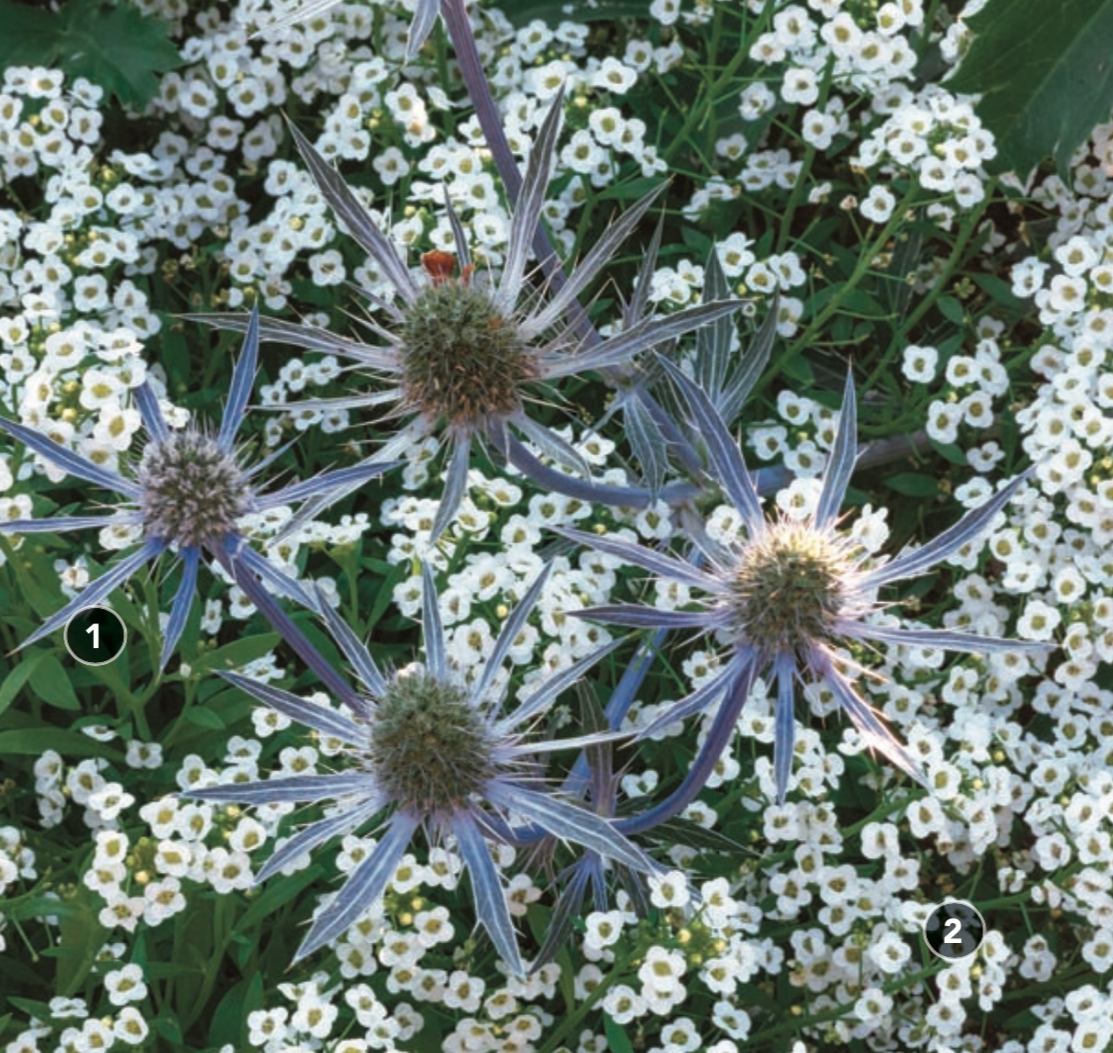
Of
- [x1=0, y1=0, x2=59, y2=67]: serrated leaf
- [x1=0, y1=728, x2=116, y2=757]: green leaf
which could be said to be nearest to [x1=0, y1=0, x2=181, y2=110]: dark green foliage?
[x1=0, y1=0, x2=59, y2=67]: serrated leaf

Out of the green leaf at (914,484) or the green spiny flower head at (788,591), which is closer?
the green spiny flower head at (788,591)

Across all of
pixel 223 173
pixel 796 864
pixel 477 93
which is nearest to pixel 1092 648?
pixel 796 864

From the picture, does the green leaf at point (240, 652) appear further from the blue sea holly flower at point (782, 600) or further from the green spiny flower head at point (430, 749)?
the blue sea holly flower at point (782, 600)

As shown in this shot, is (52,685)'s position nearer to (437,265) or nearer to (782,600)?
(437,265)

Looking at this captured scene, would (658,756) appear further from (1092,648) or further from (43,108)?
(43,108)

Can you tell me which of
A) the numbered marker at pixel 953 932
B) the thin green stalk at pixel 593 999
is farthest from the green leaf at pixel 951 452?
the thin green stalk at pixel 593 999

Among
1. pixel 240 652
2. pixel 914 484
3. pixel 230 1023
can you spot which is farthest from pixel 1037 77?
pixel 230 1023
